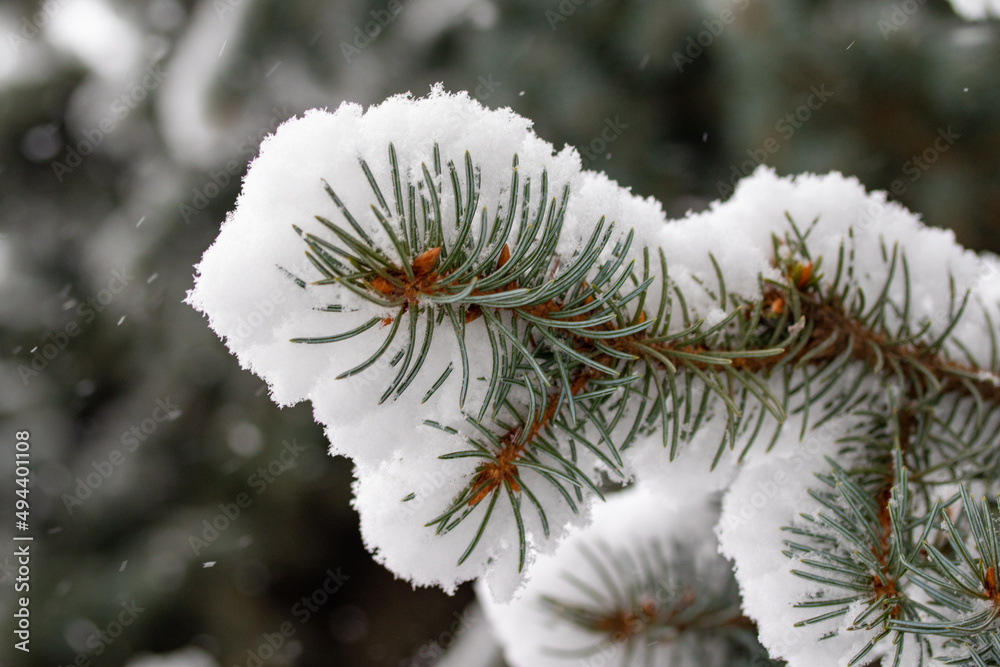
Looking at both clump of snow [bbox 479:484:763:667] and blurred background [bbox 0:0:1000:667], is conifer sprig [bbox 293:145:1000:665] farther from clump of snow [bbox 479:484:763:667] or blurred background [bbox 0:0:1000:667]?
blurred background [bbox 0:0:1000:667]

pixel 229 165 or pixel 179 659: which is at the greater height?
pixel 229 165

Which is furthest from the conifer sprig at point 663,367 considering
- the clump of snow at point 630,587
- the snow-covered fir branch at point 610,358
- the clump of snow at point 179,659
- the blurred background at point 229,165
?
the clump of snow at point 179,659

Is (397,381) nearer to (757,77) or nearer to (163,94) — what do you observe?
(757,77)

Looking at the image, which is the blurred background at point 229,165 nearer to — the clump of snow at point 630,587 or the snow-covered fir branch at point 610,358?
the clump of snow at point 630,587

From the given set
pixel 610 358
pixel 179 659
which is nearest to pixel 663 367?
pixel 610 358

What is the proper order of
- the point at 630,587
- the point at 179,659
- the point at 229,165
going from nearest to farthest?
the point at 630,587 → the point at 229,165 → the point at 179,659

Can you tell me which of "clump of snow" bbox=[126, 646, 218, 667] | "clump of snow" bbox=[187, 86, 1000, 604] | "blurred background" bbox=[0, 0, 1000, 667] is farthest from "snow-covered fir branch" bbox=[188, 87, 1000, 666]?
"clump of snow" bbox=[126, 646, 218, 667]

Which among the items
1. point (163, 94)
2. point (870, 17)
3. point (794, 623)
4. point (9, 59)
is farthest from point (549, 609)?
point (9, 59)

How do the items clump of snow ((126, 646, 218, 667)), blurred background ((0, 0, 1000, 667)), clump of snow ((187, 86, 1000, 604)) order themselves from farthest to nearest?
clump of snow ((126, 646, 218, 667)) → blurred background ((0, 0, 1000, 667)) → clump of snow ((187, 86, 1000, 604))

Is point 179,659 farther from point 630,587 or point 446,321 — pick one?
point 446,321
